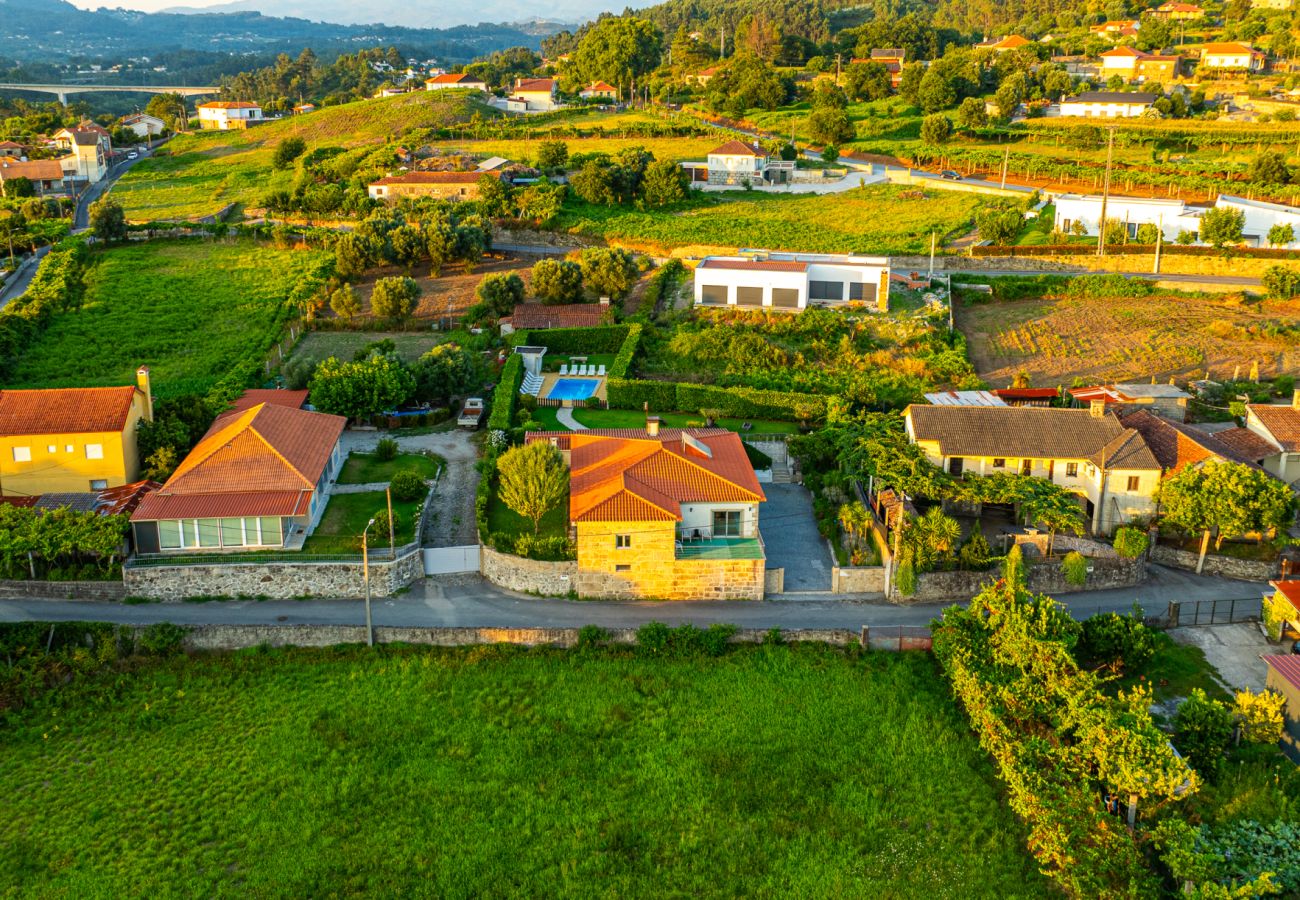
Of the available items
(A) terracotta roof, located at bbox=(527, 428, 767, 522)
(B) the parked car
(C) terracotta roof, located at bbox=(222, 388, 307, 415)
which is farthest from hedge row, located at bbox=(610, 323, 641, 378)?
(C) terracotta roof, located at bbox=(222, 388, 307, 415)

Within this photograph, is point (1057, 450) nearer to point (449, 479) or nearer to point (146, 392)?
point (449, 479)

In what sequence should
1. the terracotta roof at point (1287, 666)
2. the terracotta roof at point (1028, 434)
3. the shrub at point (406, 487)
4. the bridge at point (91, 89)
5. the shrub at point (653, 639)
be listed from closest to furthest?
the terracotta roof at point (1287, 666) → the shrub at point (653, 639) → the terracotta roof at point (1028, 434) → the shrub at point (406, 487) → the bridge at point (91, 89)

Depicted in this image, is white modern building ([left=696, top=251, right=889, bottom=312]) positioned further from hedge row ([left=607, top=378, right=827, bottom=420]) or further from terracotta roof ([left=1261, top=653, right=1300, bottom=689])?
terracotta roof ([left=1261, top=653, right=1300, bottom=689])

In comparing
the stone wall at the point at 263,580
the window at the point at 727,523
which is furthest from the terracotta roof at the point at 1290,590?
the stone wall at the point at 263,580

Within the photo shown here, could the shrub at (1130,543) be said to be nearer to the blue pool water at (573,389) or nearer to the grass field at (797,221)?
the blue pool water at (573,389)

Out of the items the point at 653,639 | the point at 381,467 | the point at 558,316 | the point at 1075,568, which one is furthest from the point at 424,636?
the point at 558,316

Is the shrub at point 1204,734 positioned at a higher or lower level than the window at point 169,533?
lower
